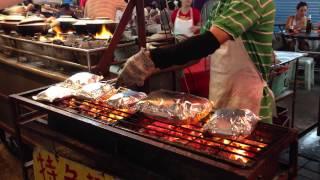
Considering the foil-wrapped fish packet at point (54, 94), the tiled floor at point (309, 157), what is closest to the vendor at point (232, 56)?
the foil-wrapped fish packet at point (54, 94)

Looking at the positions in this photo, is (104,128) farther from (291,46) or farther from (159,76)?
(291,46)

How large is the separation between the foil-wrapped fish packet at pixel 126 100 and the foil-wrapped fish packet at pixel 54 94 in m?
0.31

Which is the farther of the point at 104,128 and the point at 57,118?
the point at 57,118

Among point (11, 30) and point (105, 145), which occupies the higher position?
point (11, 30)

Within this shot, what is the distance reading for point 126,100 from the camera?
1955 millimetres

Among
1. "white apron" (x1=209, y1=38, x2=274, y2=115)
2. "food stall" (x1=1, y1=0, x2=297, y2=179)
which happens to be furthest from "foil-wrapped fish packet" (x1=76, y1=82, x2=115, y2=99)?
"white apron" (x1=209, y1=38, x2=274, y2=115)

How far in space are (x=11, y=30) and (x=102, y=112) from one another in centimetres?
274

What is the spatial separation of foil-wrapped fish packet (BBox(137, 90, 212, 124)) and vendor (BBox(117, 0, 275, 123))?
136 mm

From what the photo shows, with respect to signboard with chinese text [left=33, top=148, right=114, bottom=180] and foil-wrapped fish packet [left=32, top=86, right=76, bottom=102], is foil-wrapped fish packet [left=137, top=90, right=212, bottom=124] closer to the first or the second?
signboard with chinese text [left=33, top=148, right=114, bottom=180]

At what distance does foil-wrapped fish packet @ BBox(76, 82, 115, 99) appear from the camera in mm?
2070

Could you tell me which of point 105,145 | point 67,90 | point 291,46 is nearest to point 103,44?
point 67,90

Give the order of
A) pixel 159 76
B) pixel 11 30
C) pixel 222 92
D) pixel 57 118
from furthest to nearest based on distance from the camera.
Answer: pixel 11 30 → pixel 159 76 → pixel 222 92 → pixel 57 118

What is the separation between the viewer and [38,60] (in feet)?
12.3

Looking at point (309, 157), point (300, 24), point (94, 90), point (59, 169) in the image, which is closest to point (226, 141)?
point (94, 90)
